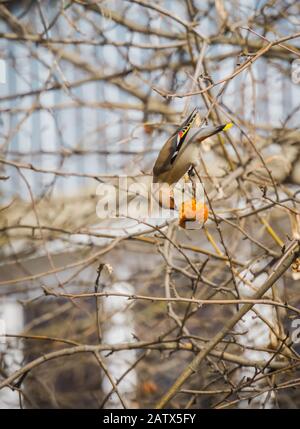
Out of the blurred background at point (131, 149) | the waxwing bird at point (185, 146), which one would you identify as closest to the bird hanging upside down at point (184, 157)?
the waxwing bird at point (185, 146)

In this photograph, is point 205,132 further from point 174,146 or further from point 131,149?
point 131,149

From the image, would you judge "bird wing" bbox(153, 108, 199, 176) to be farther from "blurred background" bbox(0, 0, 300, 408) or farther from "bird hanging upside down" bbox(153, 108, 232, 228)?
"blurred background" bbox(0, 0, 300, 408)

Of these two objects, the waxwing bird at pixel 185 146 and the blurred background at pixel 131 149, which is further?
the blurred background at pixel 131 149

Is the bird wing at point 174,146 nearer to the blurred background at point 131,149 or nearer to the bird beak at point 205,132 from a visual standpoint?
the bird beak at point 205,132

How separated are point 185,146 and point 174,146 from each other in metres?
0.04

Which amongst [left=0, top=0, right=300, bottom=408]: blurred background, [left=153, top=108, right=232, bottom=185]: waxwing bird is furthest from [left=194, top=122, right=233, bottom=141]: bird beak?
[left=0, top=0, right=300, bottom=408]: blurred background

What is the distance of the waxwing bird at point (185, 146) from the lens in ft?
4.21

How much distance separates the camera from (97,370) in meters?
3.97

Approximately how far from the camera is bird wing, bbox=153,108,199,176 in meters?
1.29
